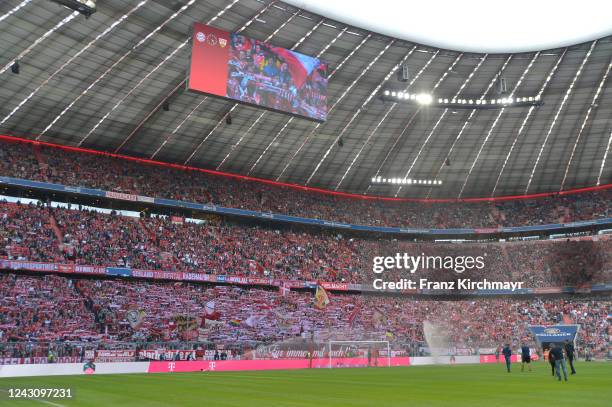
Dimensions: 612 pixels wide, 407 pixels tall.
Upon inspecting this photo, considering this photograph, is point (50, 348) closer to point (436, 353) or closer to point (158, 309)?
point (158, 309)

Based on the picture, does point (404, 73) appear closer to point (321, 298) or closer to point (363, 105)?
point (363, 105)

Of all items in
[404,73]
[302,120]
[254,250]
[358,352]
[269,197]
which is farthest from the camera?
[269,197]

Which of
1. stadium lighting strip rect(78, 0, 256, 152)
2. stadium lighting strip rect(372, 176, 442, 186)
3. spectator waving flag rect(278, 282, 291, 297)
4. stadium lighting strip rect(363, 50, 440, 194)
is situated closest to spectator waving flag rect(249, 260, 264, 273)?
spectator waving flag rect(278, 282, 291, 297)

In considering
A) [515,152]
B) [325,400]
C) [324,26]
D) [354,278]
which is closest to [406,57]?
[324,26]

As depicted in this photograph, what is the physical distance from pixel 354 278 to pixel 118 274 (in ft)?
86.6

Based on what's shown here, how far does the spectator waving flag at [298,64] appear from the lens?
40756 millimetres

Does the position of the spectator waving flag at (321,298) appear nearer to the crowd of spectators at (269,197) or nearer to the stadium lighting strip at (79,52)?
the crowd of spectators at (269,197)

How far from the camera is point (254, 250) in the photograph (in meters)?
62.2

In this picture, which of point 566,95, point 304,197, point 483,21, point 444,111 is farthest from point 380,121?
point 304,197

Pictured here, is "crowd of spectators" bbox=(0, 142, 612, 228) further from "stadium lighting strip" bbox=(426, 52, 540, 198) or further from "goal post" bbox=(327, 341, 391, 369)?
"goal post" bbox=(327, 341, 391, 369)

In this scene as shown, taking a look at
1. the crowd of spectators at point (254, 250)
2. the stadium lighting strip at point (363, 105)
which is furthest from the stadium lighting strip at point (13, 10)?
the stadium lighting strip at point (363, 105)

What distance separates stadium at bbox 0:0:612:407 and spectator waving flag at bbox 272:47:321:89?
0.49 feet

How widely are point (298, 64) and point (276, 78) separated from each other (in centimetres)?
230

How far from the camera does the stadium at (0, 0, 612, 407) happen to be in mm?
37344
